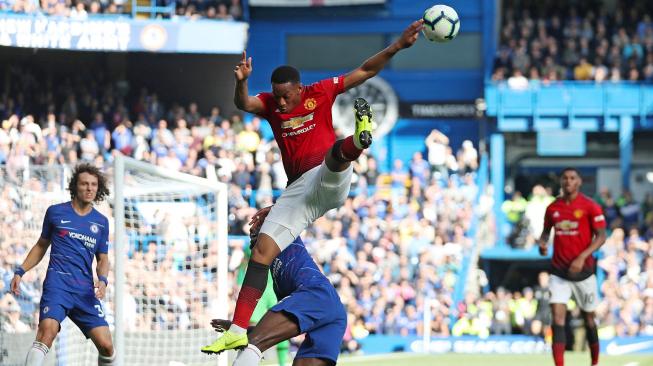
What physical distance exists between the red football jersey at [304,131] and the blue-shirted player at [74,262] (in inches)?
106

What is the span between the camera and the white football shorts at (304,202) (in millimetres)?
8344

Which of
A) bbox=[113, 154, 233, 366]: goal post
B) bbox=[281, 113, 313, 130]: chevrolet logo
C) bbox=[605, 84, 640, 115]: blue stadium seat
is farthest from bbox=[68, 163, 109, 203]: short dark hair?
bbox=[605, 84, 640, 115]: blue stadium seat

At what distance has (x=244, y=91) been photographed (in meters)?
8.66

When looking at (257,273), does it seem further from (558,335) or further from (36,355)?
(558,335)

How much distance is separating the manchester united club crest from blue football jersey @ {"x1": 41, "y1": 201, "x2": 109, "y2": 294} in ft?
9.94

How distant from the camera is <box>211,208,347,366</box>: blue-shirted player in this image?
799 centimetres

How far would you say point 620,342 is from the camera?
20781mm

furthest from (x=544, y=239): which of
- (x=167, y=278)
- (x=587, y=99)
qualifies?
(x=587, y=99)

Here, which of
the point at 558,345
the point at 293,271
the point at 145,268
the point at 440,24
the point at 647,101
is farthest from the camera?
the point at 647,101

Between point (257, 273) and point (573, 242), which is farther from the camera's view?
point (573, 242)

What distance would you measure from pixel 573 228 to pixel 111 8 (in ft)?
54.3

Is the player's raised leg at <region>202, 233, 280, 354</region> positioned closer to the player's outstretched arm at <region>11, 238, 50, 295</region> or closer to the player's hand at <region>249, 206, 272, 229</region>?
the player's hand at <region>249, 206, 272, 229</region>

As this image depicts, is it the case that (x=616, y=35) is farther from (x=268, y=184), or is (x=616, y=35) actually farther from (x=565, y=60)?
(x=268, y=184)

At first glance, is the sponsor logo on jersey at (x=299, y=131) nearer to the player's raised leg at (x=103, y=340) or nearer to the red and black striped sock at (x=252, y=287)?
the red and black striped sock at (x=252, y=287)
